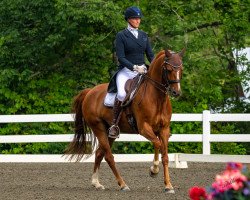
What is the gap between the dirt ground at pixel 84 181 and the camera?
11.1 meters

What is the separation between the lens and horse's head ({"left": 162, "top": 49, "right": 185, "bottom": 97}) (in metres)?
10.9

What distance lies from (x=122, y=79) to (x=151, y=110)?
798 millimetres

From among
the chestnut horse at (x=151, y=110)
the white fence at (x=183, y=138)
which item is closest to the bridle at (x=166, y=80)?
the chestnut horse at (x=151, y=110)

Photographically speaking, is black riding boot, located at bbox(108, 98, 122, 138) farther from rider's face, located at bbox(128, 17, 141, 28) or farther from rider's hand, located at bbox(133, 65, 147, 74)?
rider's face, located at bbox(128, 17, 141, 28)

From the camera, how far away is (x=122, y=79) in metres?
12.0

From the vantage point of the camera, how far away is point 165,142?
37.3 ft

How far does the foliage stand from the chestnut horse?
644cm

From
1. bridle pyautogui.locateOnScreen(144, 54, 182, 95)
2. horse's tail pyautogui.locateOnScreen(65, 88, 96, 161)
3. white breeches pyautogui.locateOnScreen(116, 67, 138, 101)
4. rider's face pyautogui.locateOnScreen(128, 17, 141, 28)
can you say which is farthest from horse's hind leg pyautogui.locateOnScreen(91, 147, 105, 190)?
rider's face pyautogui.locateOnScreen(128, 17, 141, 28)

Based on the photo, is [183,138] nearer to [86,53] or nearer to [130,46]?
[86,53]

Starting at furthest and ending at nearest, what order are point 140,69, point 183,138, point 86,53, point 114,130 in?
point 86,53, point 183,138, point 114,130, point 140,69

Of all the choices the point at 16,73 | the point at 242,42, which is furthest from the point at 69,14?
the point at 242,42

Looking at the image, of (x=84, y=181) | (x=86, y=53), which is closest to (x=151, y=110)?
(x=84, y=181)

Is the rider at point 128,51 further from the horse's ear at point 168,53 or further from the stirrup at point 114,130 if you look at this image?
the horse's ear at point 168,53

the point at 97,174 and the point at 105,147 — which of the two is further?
the point at 97,174
